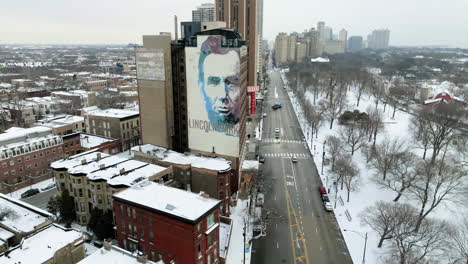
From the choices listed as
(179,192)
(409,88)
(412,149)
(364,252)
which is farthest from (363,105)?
(179,192)

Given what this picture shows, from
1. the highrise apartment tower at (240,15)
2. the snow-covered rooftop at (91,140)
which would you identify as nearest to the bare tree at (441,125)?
the highrise apartment tower at (240,15)

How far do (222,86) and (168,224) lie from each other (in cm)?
3177

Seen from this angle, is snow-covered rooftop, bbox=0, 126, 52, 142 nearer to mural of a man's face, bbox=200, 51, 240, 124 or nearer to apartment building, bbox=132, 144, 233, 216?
apartment building, bbox=132, 144, 233, 216

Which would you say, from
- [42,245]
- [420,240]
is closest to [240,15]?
[420,240]

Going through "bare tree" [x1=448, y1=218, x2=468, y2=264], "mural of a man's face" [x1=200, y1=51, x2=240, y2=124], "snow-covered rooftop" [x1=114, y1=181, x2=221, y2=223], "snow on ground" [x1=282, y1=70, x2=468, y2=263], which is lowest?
"snow on ground" [x1=282, y1=70, x2=468, y2=263]

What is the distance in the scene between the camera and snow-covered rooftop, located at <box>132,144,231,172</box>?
177ft

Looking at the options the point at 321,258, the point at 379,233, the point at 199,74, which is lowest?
the point at 321,258

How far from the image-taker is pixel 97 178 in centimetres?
4784

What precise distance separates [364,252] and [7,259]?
43277mm

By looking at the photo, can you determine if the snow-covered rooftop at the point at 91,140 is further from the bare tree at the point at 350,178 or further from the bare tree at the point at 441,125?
the bare tree at the point at 441,125

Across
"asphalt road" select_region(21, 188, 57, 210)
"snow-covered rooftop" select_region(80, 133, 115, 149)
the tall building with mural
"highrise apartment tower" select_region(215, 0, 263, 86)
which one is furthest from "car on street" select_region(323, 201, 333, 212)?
"highrise apartment tower" select_region(215, 0, 263, 86)

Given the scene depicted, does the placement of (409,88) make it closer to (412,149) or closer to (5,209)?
(412,149)

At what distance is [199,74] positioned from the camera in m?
62.3

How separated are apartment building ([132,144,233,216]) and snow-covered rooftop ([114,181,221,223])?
35.1ft
